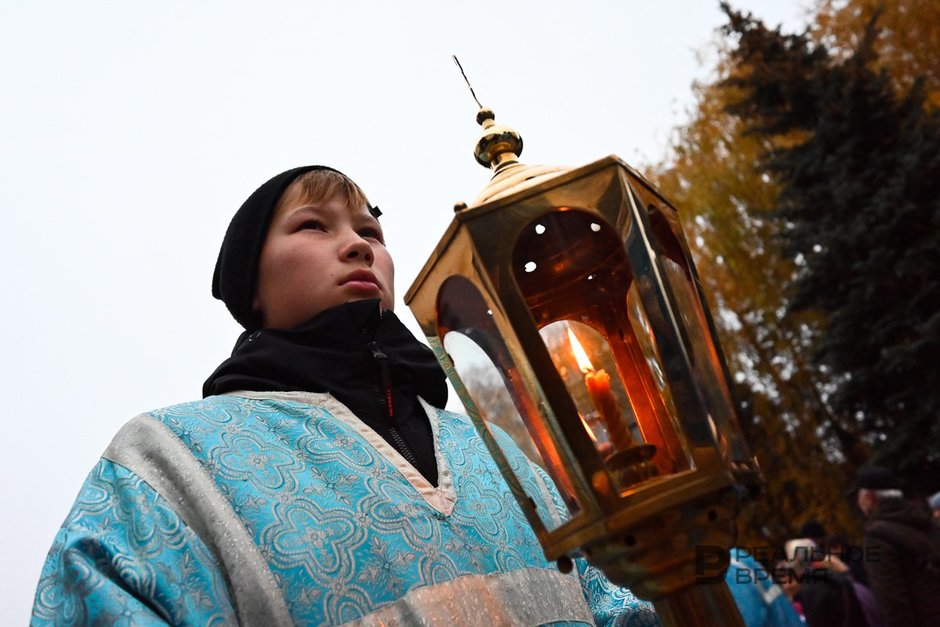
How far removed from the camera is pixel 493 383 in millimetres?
1061

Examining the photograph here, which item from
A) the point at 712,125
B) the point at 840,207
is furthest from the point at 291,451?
the point at 712,125

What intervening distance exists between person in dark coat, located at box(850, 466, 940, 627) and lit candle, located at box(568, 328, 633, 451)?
3969mm

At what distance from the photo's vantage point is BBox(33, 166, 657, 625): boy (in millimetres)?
1234

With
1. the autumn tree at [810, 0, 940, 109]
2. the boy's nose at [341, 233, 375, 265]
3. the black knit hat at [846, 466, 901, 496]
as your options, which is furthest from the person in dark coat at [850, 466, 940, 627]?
the autumn tree at [810, 0, 940, 109]

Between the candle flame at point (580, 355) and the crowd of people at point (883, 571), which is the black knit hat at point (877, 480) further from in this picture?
the candle flame at point (580, 355)

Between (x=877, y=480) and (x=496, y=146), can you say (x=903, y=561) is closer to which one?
(x=877, y=480)

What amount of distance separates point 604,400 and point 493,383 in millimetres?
136

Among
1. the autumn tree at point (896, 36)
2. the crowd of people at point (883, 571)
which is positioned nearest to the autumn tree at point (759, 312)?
the autumn tree at point (896, 36)

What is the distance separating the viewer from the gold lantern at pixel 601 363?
2.90 feet

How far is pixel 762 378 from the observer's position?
1480 centimetres


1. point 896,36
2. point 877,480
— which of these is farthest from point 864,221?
point 877,480

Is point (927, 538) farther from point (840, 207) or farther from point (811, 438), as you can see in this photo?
point (811, 438)

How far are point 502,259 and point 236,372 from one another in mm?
986

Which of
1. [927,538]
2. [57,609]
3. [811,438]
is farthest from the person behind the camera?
[811,438]
